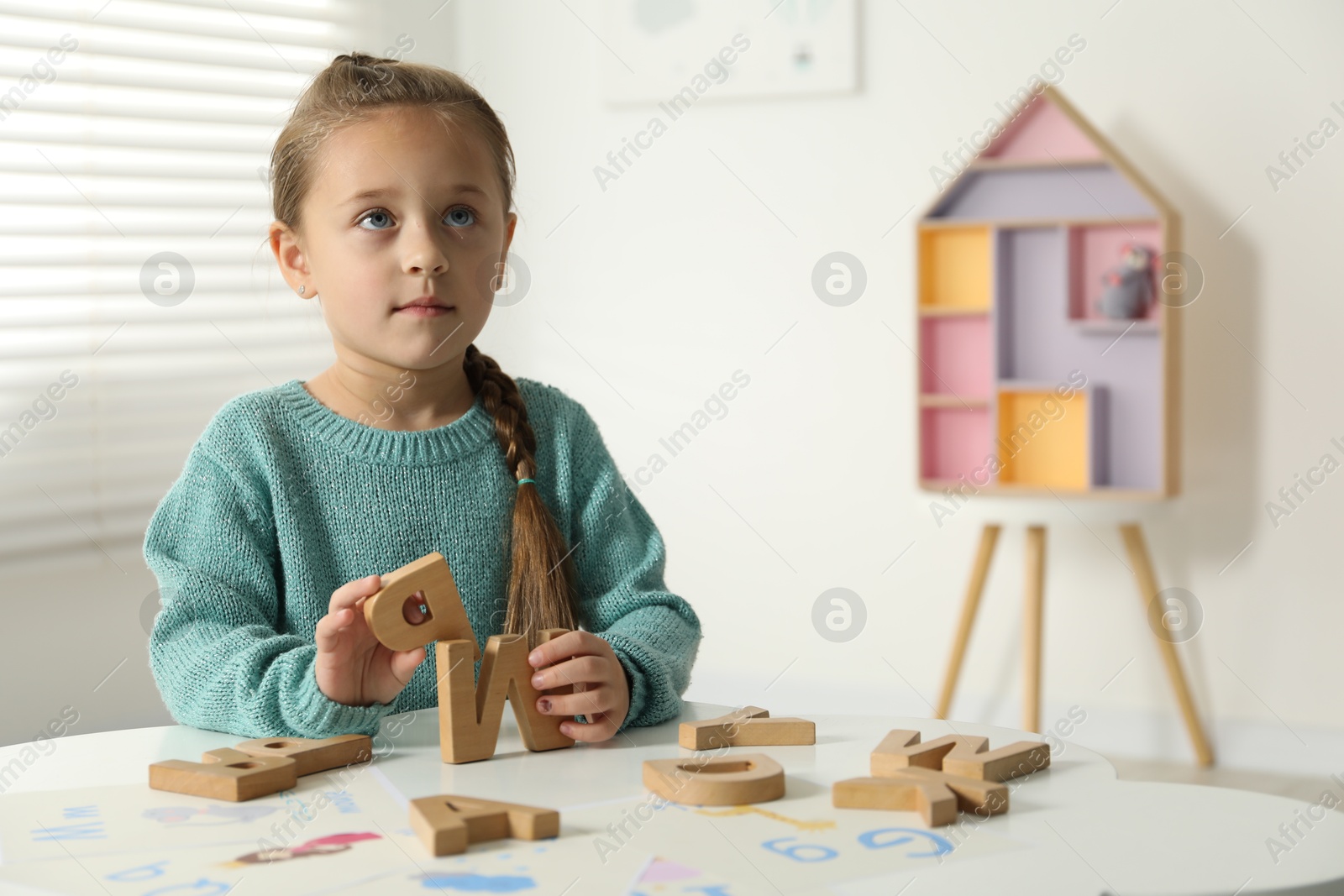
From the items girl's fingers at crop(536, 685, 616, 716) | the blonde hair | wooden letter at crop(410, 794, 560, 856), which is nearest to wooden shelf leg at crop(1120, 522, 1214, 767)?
the blonde hair

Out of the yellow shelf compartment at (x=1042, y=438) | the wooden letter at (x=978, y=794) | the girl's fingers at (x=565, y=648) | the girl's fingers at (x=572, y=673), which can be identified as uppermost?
the yellow shelf compartment at (x=1042, y=438)

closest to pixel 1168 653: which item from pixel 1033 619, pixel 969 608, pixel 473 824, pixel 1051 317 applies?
pixel 1033 619

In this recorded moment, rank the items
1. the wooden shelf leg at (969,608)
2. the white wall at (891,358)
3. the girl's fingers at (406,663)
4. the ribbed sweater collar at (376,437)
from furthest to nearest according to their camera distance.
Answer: the wooden shelf leg at (969,608)
the white wall at (891,358)
the ribbed sweater collar at (376,437)
the girl's fingers at (406,663)

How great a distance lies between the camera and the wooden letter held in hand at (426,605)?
95 centimetres

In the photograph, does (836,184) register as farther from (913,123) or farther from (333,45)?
(333,45)

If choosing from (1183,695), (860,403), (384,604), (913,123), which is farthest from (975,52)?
(384,604)

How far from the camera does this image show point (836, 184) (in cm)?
312

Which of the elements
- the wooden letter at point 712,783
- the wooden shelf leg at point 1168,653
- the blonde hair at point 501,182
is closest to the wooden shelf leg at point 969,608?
the wooden shelf leg at point 1168,653

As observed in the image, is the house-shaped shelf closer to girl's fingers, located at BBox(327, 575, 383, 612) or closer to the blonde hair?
the blonde hair

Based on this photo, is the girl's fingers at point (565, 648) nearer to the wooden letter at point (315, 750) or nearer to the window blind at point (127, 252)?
the wooden letter at point (315, 750)

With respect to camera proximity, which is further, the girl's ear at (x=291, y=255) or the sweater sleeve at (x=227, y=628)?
the girl's ear at (x=291, y=255)

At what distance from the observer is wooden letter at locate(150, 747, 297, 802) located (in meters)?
0.83

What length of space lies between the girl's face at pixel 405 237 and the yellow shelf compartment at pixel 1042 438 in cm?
171

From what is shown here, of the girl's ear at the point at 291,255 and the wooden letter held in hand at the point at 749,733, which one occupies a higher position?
the girl's ear at the point at 291,255
